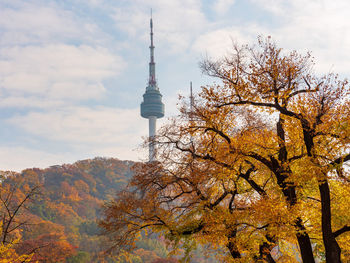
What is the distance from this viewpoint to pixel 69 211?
247 feet

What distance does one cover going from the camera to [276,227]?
12.9m

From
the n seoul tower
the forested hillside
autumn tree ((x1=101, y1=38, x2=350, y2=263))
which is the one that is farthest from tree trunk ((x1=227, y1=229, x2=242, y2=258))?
the n seoul tower

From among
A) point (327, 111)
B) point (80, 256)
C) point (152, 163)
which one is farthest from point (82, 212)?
point (327, 111)

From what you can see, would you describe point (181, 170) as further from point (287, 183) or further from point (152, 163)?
point (287, 183)

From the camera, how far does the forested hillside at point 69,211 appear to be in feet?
152

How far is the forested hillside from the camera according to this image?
46406 millimetres

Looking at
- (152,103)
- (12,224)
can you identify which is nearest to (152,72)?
(152,103)

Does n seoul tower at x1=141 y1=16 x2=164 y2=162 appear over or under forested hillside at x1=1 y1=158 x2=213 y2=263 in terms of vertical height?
over

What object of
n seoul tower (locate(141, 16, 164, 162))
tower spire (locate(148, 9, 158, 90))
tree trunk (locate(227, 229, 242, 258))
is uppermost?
tower spire (locate(148, 9, 158, 90))

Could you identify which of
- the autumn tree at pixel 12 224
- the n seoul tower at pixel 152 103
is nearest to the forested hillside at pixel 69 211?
the autumn tree at pixel 12 224

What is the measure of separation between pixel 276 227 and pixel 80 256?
3999cm

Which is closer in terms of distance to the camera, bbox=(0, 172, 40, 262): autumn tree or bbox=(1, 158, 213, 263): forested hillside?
bbox=(0, 172, 40, 262): autumn tree

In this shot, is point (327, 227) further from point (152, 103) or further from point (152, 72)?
point (152, 72)

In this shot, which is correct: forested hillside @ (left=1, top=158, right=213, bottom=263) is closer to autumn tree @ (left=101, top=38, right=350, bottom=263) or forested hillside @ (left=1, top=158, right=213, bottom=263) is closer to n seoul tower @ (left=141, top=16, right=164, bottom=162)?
autumn tree @ (left=101, top=38, right=350, bottom=263)
